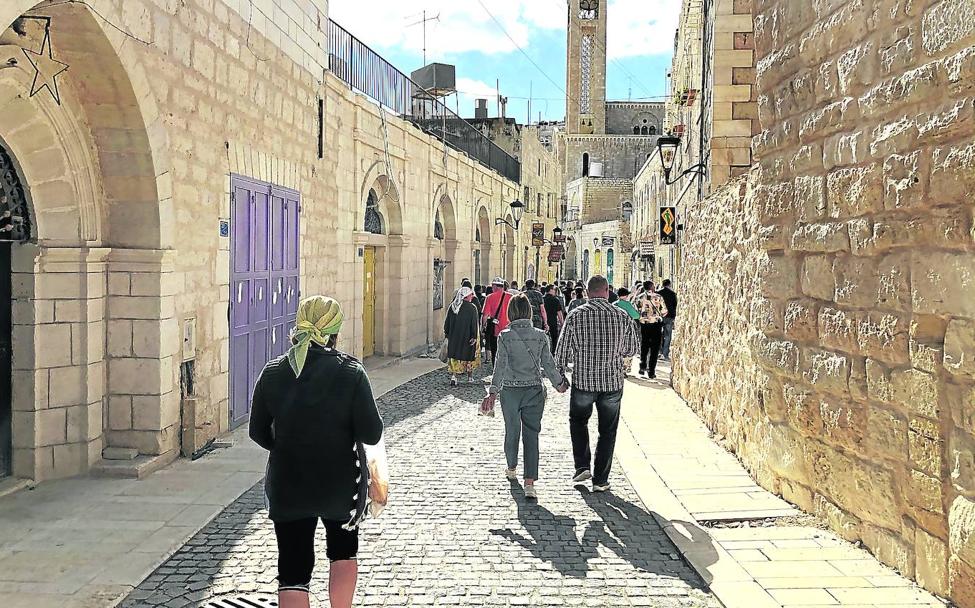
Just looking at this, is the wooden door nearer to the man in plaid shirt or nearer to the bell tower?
the man in plaid shirt

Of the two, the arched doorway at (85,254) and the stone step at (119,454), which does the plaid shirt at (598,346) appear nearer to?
the arched doorway at (85,254)

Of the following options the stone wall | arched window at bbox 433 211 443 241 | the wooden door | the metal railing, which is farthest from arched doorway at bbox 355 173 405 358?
the stone wall

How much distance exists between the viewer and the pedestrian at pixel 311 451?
136 inches

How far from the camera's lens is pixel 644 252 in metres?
28.4

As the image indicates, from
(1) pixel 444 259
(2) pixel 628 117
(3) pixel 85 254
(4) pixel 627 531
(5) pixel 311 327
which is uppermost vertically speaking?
(2) pixel 628 117

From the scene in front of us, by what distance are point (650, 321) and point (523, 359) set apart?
6.67 meters

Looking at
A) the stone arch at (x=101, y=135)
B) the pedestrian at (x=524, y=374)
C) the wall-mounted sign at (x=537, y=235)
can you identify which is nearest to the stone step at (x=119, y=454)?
the stone arch at (x=101, y=135)

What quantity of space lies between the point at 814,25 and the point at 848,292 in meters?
1.65

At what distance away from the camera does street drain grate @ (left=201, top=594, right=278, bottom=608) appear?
4012 millimetres

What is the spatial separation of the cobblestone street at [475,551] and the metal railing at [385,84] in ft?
24.3

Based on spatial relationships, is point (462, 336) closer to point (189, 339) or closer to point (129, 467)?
point (189, 339)

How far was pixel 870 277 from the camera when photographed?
4410 millimetres

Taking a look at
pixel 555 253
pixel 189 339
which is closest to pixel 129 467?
pixel 189 339

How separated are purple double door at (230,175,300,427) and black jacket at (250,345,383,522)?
4.95 metres
